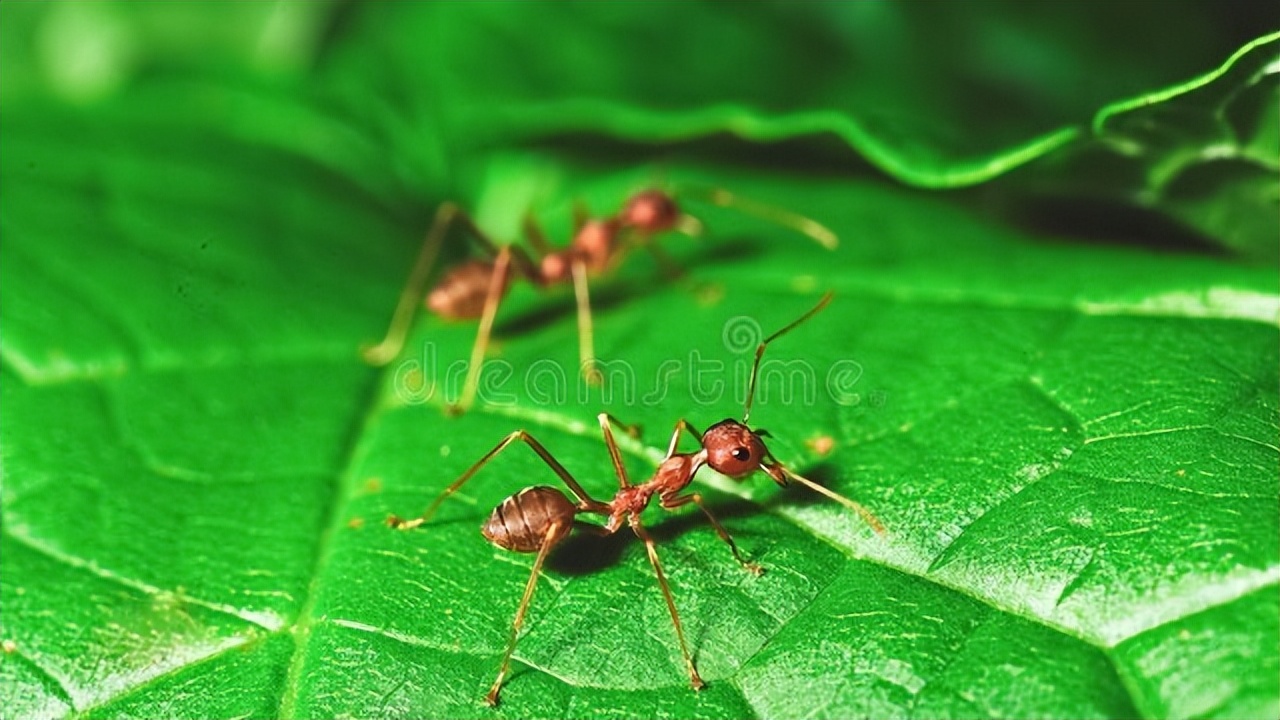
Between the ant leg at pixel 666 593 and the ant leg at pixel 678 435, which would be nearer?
the ant leg at pixel 666 593

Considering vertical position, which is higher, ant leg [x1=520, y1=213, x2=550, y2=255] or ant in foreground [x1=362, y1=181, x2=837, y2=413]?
ant leg [x1=520, y1=213, x2=550, y2=255]

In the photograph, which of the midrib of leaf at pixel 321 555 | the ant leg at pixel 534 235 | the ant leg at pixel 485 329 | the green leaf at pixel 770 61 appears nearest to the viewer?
the midrib of leaf at pixel 321 555

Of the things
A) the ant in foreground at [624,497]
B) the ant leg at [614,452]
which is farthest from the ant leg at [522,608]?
the ant leg at [614,452]

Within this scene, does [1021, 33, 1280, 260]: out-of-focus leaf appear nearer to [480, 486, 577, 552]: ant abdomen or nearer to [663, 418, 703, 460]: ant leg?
[663, 418, 703, 460]: ant leg

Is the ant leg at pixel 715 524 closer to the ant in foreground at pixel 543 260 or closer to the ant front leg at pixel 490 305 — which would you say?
the ant in foreground at pixel 543 260

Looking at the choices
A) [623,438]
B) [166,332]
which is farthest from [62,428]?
[623,438]

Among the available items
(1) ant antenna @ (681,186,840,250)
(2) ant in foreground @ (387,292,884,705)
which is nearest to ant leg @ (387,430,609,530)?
(2) ant in foreground @ (387,292,884,705)

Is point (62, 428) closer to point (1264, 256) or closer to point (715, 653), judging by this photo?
point (715, 653)
